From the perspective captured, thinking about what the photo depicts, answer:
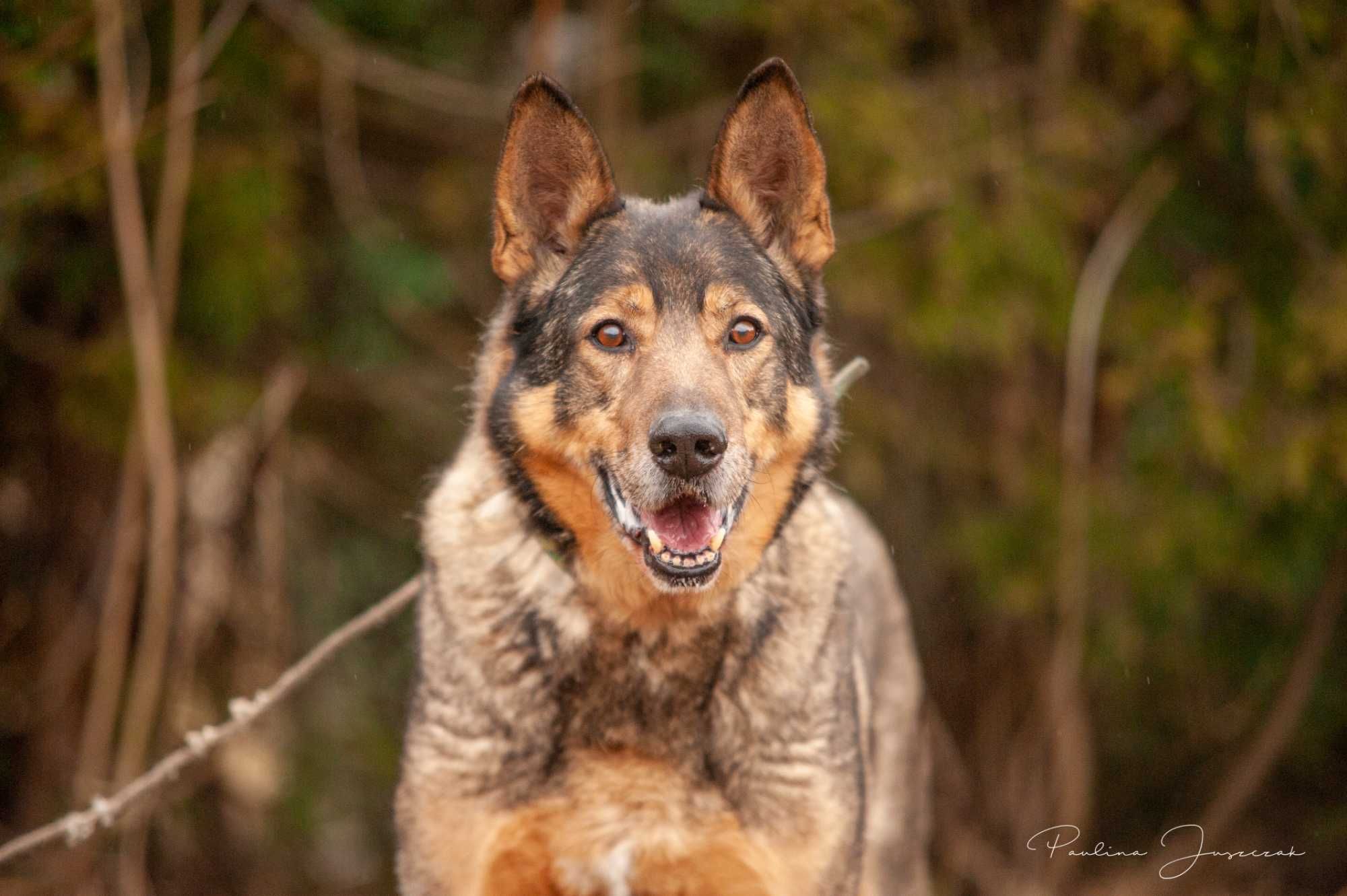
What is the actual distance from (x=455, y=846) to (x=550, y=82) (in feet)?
6.36

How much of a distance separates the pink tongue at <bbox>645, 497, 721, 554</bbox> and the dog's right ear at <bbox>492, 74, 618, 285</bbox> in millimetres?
859

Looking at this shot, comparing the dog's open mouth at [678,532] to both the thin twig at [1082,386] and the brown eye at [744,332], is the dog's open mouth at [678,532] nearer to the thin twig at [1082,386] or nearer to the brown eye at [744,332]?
the brown eye at [744,332]

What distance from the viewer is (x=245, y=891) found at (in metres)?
7.15

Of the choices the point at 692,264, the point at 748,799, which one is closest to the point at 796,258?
the point at 692,264

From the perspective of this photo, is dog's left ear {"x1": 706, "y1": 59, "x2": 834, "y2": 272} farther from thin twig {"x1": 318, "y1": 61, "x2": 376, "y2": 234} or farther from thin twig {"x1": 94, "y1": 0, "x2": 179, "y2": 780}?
thin twig {"x1": 318, "y1": 61, "x2": 376, "y2": 234}

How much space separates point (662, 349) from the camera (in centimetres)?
334

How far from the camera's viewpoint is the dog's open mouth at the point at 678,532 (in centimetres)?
314

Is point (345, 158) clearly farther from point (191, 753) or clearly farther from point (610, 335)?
point (610, 335)

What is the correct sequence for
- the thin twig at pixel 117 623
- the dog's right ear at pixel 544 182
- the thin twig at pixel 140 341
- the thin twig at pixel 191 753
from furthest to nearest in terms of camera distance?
the thin twig at pixel 117 623, the thin twig at pixel 140 341, the thin twig at pixel 191 753, the dog's right ear at pixel 544 182

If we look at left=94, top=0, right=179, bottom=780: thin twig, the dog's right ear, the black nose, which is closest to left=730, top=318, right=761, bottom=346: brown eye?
the black nose

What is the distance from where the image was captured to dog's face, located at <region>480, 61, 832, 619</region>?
3197 mm

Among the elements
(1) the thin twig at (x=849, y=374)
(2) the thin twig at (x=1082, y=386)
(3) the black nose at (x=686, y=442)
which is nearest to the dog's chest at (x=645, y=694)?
A: (3) the black nose at (x=686, y=442)

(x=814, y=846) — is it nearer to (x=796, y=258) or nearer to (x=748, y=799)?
(x=748, y=799)

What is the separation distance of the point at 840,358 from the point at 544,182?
389cm
